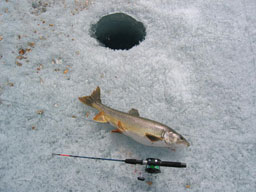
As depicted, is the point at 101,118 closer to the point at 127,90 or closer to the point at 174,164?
the point at 127,90

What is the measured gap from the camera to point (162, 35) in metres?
2.50

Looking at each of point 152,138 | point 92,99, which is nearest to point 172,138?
point 152,138

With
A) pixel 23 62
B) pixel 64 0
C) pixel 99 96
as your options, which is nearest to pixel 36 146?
pixel 99 96

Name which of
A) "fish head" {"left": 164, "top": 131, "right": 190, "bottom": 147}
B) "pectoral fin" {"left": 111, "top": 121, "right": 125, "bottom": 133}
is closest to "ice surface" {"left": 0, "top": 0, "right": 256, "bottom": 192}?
"pectoral fin" {"left": 111, "top": 121, "right": 125, "bottom": 133}

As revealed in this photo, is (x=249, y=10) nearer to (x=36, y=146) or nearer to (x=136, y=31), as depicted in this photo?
(x=136, y=31)

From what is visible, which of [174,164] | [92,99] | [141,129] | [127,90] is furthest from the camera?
[127,90]

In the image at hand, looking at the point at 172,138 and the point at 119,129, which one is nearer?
the point at 172,138

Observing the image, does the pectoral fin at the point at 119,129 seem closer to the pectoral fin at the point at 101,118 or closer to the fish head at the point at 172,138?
the pectoral fin at the point at 101,118

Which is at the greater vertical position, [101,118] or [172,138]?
[172,138]

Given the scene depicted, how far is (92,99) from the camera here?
1941 mm

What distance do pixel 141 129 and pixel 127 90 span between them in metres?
0.59

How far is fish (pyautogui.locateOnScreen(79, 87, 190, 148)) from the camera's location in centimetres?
165

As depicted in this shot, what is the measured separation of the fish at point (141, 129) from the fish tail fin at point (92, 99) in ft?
0.27

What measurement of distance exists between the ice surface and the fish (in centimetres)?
15
